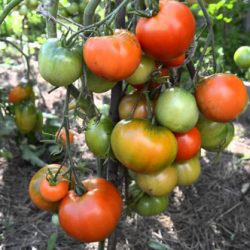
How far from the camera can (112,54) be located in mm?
708

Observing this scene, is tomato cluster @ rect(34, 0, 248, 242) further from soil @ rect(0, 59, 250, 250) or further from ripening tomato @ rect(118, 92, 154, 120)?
soil @ rect(0, 59, 250, 250)

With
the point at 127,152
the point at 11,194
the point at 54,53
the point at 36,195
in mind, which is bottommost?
the point at 11,194

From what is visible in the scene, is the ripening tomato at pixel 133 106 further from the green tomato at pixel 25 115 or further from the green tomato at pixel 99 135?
the green tomato at pixel 25 115

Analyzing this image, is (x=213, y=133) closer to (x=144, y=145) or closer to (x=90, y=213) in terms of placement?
(x=144, y=145)

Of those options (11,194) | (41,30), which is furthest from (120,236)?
(41,30)

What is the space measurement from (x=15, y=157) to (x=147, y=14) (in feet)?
5.26

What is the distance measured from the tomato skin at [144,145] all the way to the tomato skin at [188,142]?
0.04 m

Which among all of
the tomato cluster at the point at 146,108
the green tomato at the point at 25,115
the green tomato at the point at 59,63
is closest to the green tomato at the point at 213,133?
the tomato cluster at the point at 146,108

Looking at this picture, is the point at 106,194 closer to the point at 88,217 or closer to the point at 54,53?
the point at 88,217

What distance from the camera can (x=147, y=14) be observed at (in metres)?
0.72

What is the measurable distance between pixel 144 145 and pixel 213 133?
0.72 ft

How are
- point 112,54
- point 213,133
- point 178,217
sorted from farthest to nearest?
point 178,217 < point 213,133 < point 112,54

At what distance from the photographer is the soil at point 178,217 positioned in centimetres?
165

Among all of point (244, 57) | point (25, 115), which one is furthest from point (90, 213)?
point (25, 115)
